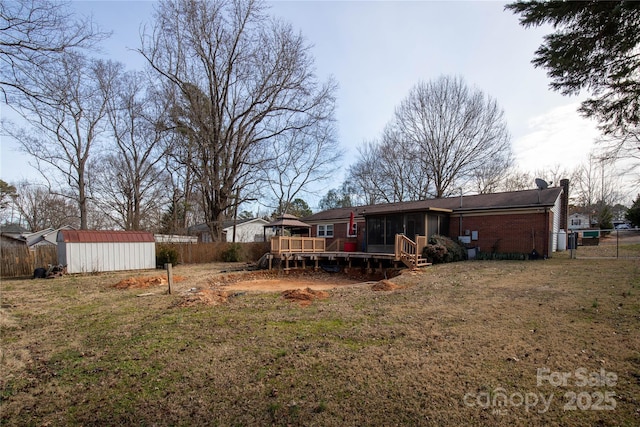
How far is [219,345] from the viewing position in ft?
18.1

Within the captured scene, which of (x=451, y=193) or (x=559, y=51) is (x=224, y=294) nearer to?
(x=559, y=51)

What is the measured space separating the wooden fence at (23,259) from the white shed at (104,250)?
0.69 metres

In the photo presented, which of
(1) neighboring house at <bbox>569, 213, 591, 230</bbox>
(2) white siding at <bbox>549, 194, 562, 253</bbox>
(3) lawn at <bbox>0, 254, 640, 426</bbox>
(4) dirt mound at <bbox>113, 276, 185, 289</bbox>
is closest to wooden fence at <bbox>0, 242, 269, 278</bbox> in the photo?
(4) dirt mound at <bbox>113, 276, 185, 289</bbox>

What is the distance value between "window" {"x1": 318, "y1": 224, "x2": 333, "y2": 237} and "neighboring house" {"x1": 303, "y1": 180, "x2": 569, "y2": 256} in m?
5.50

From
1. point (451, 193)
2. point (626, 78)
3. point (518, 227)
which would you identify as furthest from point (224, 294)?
point (451, 193)

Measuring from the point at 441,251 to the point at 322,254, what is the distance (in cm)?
638

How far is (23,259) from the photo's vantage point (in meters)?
15.9

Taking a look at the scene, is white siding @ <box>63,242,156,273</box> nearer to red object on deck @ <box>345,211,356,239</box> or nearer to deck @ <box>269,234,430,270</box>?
deck @ <box>269,234,430,270</box>

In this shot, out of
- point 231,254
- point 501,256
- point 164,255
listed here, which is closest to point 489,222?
point 501,256

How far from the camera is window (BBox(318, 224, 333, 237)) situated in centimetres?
2624

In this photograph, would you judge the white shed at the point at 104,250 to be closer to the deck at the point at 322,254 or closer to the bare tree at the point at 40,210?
the deck at the point at 322,254

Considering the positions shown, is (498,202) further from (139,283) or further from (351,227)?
(139,283)

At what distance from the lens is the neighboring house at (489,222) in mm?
16734

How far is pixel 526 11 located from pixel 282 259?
15.6 m
